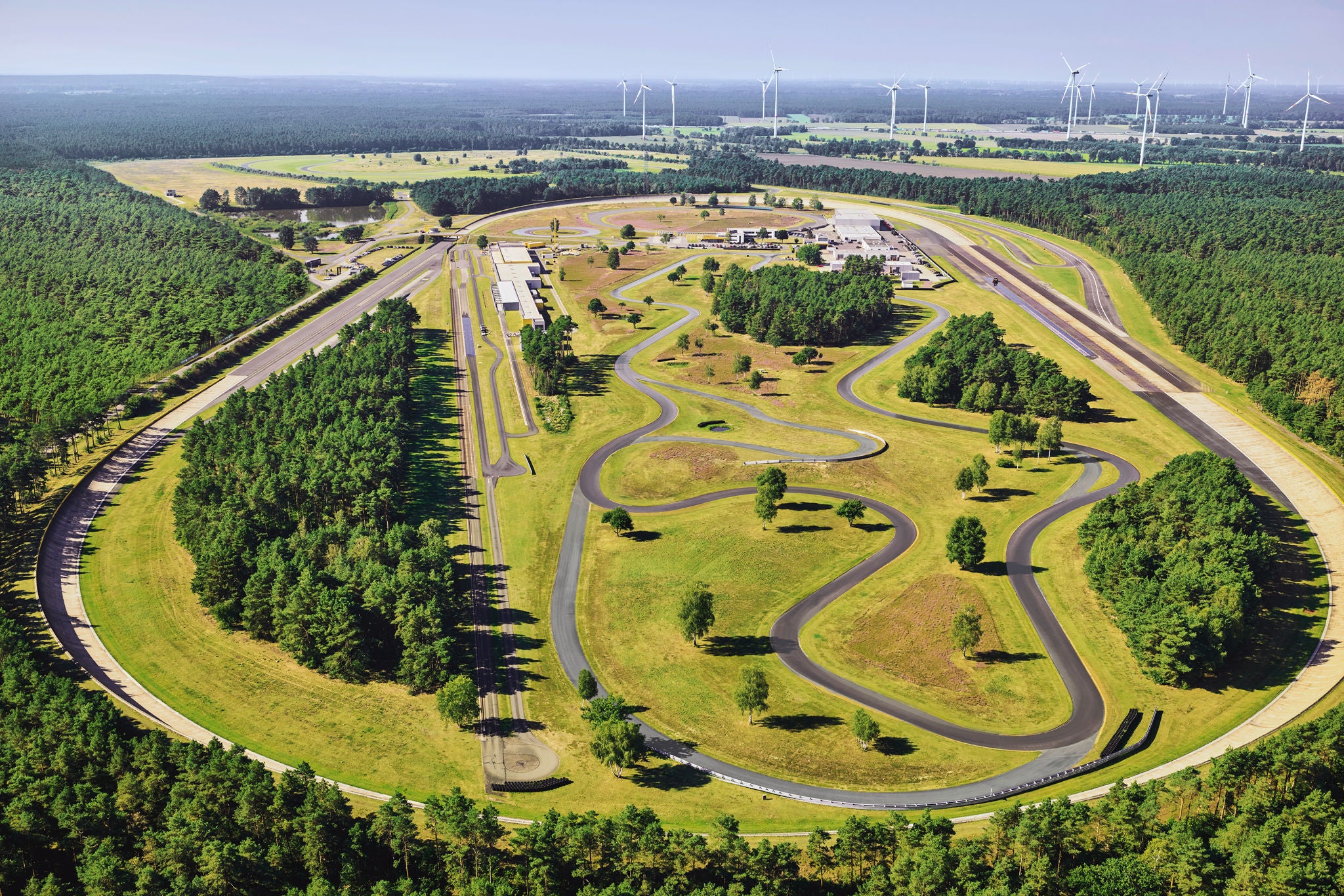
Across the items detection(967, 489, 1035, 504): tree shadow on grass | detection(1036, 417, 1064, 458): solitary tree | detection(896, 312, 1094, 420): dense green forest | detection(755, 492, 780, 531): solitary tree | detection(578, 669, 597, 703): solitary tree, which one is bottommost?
detection(578, 669, 597, 703): solitary tree

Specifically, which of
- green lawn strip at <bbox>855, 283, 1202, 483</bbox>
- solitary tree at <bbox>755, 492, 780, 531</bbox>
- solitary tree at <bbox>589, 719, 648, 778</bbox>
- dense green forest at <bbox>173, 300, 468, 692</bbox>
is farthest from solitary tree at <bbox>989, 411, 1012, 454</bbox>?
dense green forest at <bbox>173, 300, 468, 692</bbox>

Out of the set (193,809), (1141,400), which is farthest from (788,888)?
(1141,400)

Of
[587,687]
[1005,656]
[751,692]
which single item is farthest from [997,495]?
[587,687]

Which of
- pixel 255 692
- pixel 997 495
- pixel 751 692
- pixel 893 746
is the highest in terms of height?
pixel 997 495

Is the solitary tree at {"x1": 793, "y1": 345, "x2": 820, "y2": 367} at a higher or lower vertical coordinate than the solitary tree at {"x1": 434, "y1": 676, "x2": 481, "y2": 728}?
higher

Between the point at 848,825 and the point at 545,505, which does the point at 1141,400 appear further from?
the point at 848,825

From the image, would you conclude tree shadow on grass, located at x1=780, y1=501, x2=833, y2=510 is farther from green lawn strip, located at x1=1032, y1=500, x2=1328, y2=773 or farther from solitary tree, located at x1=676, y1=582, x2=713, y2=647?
solitary tree, located at x1=676, y1=582, x2=713, y2=647

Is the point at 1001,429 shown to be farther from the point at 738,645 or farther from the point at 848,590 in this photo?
the point at 738,645
